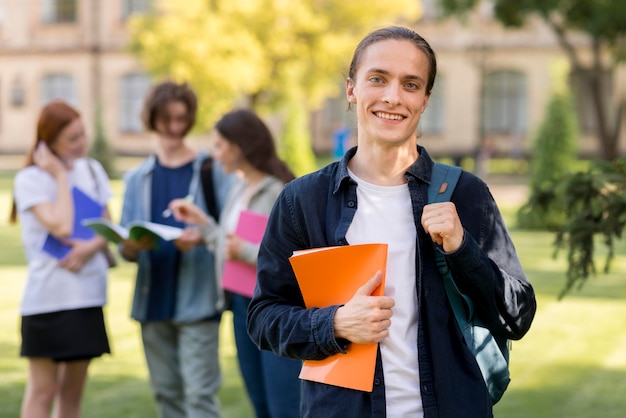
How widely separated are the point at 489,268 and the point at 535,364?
6430 millimetres

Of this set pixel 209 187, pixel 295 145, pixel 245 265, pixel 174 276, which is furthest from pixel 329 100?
pixel 245 265

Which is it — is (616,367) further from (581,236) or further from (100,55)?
(100,55)

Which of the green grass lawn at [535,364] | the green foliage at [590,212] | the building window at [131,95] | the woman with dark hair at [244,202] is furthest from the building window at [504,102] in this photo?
the woman with dark hair at [244,202]

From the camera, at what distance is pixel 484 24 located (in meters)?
43.5

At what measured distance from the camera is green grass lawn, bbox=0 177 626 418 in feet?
24.4

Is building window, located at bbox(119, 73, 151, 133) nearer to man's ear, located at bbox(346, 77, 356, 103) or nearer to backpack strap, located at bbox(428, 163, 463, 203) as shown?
man's ear, located at bbox(346, 77, 356, 103)

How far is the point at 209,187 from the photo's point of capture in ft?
19.6

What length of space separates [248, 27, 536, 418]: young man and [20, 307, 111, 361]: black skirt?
268 cm

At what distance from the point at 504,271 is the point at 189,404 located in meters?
3.22

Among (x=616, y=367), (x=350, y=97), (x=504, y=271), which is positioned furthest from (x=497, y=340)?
(x=616, y=367)

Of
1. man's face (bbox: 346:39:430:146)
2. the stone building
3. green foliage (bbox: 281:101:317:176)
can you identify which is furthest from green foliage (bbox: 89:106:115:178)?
man's face (bbox: 346:39:430:146)

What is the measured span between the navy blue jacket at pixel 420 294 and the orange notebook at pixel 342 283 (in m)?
0.04

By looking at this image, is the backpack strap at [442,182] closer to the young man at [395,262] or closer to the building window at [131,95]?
the young man at [395,262]

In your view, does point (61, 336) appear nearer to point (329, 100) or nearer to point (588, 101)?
point (588, 101)
